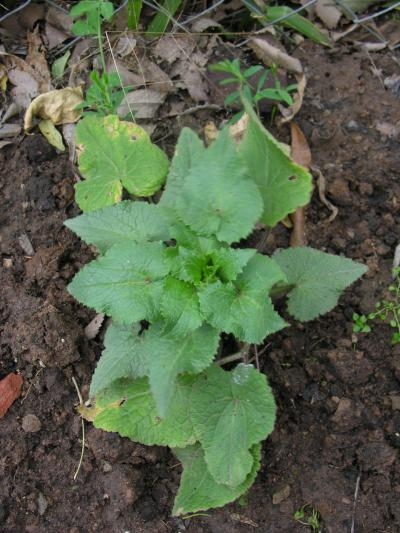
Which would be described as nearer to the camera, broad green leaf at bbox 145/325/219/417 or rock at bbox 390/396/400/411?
broad green leaf at bbox 145/325/219/417

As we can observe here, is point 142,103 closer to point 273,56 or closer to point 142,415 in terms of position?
point 273,56

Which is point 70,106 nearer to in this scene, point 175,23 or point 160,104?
point 160,104

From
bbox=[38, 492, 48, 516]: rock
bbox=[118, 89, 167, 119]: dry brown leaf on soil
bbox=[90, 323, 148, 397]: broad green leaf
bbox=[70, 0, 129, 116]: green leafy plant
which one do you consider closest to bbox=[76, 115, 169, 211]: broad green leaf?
bbox=[70, 0, 129, 116]: green leafy plant

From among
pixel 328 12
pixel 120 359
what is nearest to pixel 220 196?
pixel 120 359

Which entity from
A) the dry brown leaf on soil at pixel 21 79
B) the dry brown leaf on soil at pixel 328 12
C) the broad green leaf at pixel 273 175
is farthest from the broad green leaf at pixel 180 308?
the dry brown leaf on soil at pixel 328 12

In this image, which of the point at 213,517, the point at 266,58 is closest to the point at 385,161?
the point at 266,58

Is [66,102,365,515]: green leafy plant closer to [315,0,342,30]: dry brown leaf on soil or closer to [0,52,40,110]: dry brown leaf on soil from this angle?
[0,52,40,110]: dry brown leaf on soil
